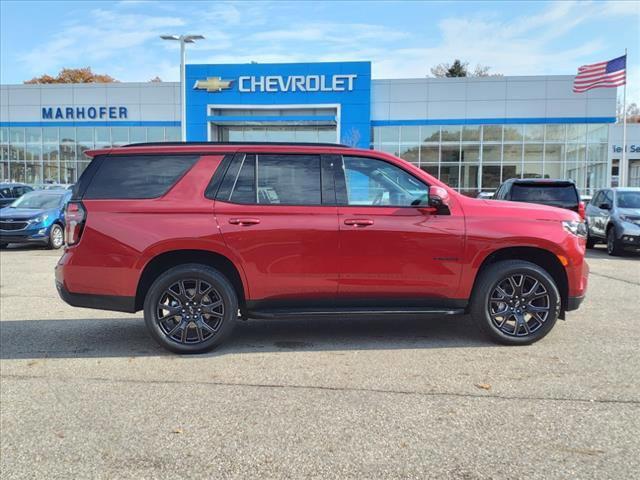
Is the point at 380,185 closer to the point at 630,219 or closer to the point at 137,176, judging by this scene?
the point at 137,176

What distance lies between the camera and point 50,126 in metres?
35.4

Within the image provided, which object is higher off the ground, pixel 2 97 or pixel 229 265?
pixel 2 97

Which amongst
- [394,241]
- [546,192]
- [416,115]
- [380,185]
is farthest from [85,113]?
[394,241]

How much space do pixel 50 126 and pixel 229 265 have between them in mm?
35611

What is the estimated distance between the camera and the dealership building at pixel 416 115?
3108cm

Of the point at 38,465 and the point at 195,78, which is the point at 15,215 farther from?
the point at 195,78

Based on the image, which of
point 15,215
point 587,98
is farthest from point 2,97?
point 587,98

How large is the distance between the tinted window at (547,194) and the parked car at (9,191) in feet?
51.7

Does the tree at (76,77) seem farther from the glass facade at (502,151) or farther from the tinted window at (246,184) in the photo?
the tinted window at (246,184)

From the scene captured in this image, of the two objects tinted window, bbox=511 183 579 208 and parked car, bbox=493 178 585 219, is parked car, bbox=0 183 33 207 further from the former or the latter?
tinted window, bbox=511 183 579 208

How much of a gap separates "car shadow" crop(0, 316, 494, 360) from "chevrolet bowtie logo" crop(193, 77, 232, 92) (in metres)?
27.9

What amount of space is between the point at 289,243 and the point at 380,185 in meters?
1.04

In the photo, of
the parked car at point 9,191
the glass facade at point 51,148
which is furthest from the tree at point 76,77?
the parked car at point 9,191

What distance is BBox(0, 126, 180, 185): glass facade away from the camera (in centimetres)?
3478
